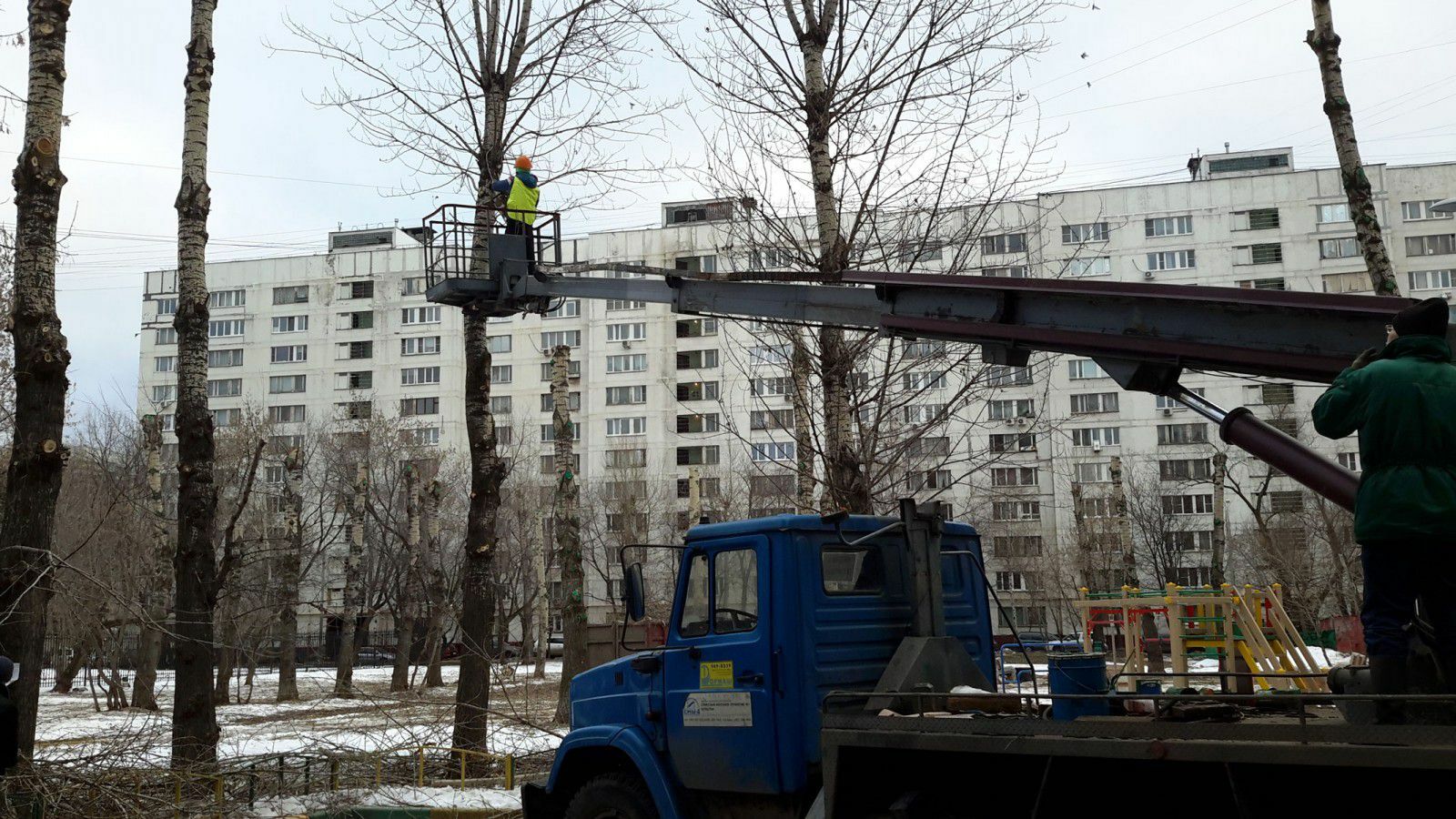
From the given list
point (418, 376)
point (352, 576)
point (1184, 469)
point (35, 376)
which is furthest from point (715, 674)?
point (418, 376)

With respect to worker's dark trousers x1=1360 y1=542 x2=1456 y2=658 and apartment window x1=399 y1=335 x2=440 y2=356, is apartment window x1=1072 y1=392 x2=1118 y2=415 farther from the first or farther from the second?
worker's dark trousers x1=1360 y1=542 x2=1456 y2=658

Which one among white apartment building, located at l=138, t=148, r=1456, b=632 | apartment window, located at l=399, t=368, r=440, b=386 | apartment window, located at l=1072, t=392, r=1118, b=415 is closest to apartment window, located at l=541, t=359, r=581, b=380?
white apartment building, located at l=138, t=148, r=1456, b=632

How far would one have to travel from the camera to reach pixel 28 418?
881 cm

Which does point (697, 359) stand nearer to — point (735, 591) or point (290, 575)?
point (290, 575)

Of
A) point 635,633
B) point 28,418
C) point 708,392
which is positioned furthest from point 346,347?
point 28,418

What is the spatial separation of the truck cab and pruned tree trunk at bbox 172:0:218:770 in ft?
15.7

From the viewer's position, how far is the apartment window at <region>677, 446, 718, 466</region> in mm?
69812

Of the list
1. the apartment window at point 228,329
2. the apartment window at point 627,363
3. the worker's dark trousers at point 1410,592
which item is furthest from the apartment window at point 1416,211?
the apartment window at point 228,329

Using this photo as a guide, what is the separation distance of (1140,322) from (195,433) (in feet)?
29.3

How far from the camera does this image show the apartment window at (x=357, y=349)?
78.6 meters

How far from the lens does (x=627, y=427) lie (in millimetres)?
72125

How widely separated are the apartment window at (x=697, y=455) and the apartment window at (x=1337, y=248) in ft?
115

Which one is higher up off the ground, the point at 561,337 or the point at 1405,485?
the point at 561,337

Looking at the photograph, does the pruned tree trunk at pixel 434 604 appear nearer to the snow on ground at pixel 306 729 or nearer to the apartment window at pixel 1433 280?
the snow on ground at pixel 306 729
